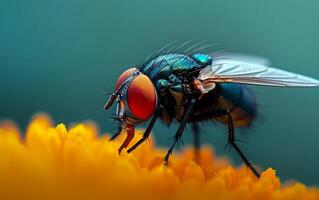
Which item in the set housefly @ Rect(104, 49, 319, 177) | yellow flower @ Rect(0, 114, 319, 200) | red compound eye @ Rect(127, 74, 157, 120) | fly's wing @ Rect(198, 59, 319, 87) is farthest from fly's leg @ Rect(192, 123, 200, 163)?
yellow flower @ Rect(0, 114, 319, 200)

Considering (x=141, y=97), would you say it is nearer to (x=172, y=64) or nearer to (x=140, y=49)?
(x=172, y=64)

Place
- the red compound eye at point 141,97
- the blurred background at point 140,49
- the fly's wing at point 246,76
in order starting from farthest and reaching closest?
the blurred background at point 140,49, the fly's wing at point 246,76, the red compound eye at point 141,97

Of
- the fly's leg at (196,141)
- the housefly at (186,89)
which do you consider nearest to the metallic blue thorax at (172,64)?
the housefly at (186,89)

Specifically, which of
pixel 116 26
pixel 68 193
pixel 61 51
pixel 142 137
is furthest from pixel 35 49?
pixel 68 193

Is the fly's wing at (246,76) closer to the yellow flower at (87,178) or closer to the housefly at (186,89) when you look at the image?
the housefly at (186,89)

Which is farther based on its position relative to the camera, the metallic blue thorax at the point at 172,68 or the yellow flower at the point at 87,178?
the metallic blue thorax at the point at 172,68

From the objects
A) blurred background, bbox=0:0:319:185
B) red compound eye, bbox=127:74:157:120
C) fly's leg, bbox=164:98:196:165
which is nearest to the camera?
red compound eye, bbox=127:74:157:120

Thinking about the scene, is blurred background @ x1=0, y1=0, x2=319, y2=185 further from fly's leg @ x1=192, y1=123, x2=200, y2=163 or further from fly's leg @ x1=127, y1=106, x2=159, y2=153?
fly's leg @ x1=127, y1=106, x2=159, y2=153
